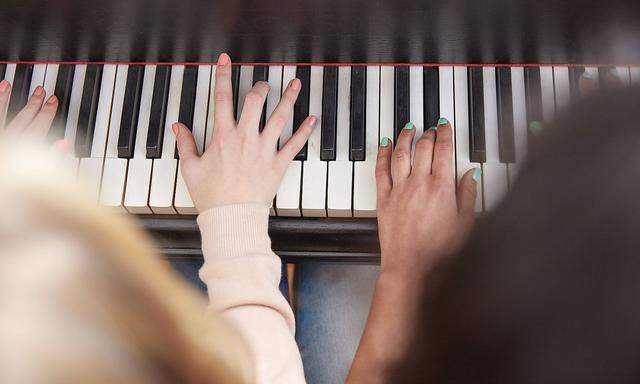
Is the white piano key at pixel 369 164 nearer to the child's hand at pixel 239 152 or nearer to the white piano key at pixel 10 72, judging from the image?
the child's hand at pixel 239 152

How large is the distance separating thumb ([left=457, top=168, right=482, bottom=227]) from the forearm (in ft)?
0.44

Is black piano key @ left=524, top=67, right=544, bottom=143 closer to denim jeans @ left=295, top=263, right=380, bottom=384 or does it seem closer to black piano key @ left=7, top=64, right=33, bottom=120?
denim jeans @ left=295, top=263, right=380, bottom=384

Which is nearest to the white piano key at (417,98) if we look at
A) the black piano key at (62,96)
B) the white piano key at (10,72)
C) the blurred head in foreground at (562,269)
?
the blurred head in foreground at (562,269)

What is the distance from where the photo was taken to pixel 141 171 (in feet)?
3.71

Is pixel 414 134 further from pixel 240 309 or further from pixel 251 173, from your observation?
pixel 240 309

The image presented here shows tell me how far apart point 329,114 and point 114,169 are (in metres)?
0.40

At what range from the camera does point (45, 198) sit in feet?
2.42

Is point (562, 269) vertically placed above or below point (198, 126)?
below

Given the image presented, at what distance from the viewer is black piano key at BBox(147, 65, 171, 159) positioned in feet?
3.73

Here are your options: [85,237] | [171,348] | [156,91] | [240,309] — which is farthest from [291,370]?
[156,91]

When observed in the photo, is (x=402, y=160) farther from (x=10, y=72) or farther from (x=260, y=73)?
(x=10, y=72)

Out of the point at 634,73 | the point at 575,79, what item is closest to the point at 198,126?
the point at 575,79

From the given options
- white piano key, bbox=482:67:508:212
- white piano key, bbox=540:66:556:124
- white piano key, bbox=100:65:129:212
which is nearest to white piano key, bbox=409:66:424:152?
white piano key, bbox=482:67:508:212

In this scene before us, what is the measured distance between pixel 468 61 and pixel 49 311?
81 cm
